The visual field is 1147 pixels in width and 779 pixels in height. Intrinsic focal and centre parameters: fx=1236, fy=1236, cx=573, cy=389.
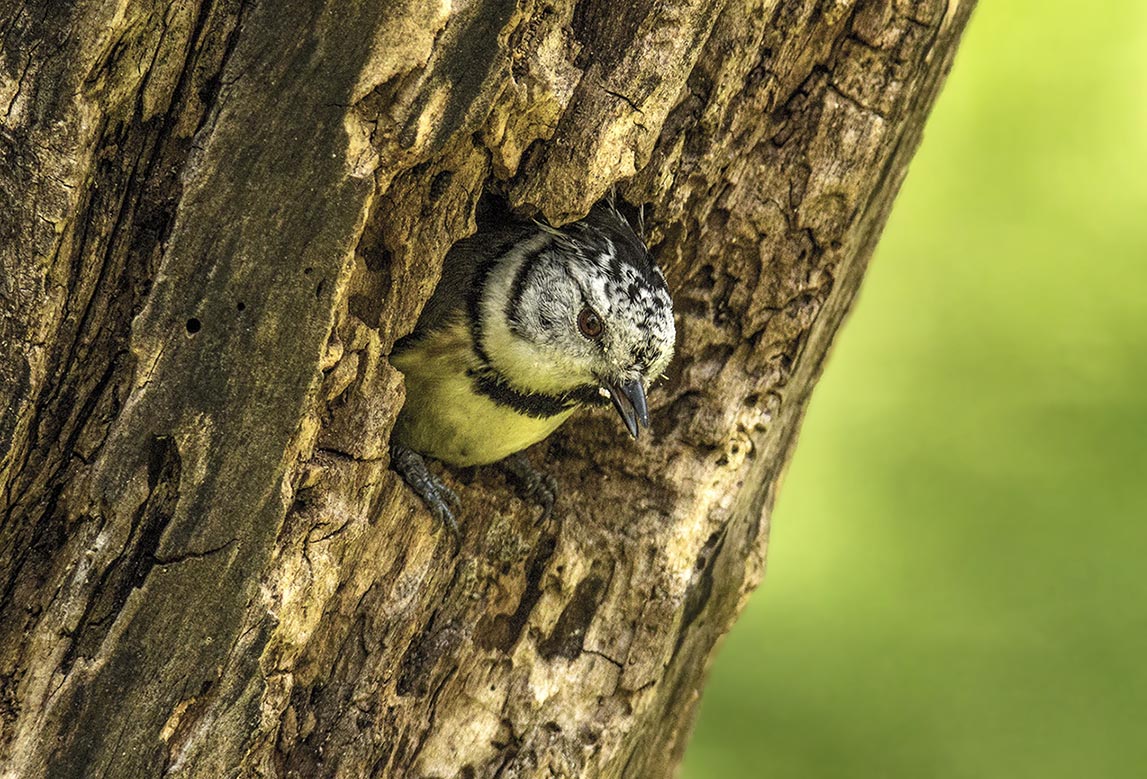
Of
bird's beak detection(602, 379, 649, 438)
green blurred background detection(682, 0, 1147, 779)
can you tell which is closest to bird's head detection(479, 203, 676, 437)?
bird's beak detection(602, 379, 649, 438)

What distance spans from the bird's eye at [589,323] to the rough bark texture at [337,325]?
Answer: 0.26 meters

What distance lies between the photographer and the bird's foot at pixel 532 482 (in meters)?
3.10

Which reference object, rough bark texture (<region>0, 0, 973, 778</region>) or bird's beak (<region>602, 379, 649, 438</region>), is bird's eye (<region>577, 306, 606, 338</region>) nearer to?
bird's beak (<region>602, 379, 649, 438</region>)

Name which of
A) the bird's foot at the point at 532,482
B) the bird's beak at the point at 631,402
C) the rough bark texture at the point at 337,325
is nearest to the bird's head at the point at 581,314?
the bird's beak at the point at 631,402

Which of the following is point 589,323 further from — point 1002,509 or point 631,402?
point 1002,509

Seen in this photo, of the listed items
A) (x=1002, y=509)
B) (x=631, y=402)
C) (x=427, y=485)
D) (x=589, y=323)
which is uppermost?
(x=589, y=323)

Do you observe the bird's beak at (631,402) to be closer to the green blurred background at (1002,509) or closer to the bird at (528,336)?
the bird at (528,336)

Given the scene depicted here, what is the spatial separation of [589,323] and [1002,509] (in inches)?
94.1

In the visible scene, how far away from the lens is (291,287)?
2.12 m

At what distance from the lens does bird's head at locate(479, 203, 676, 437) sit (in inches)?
114

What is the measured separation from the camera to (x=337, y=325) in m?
2.22

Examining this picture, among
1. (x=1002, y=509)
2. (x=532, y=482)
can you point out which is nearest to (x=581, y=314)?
(x=532, y=482)

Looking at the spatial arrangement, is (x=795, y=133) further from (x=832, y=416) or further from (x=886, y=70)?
(x=832, y=416)

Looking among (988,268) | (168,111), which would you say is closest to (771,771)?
(988,268)
